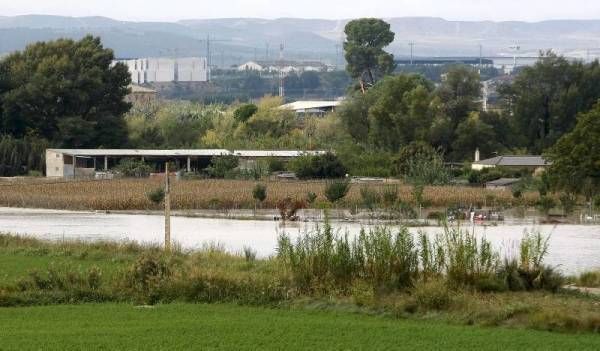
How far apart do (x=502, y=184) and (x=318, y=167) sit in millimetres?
8369

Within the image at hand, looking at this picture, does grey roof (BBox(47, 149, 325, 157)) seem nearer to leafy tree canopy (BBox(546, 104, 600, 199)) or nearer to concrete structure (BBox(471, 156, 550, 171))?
concrete structure (BBox(471, 156, 550, 171))

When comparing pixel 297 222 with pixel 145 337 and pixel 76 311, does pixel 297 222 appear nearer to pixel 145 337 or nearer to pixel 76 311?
pixel 76 311

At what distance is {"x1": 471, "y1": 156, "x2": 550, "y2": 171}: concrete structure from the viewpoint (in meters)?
54.2

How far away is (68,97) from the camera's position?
6331 centimetres

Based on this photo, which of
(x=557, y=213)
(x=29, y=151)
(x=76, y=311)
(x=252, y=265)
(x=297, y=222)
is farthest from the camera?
(x=29, y=151)

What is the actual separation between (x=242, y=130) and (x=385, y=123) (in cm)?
1042

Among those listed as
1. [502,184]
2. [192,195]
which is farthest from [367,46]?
[192,195]

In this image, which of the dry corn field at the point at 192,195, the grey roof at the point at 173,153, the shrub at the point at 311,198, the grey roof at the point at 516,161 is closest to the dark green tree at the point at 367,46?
the grey roof at the point at 173,153

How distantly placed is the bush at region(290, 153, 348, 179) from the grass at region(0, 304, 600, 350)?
3802 centimetres

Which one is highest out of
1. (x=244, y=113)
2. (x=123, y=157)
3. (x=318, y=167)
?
(x=244, y=113)

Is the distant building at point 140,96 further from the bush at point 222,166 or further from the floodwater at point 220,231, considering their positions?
the floodwater at point 220,231

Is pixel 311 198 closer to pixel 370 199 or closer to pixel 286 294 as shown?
pixel 370 199

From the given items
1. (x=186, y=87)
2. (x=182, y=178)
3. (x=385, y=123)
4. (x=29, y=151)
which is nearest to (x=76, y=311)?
(x=182, y=178)

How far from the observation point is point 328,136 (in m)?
69.8
